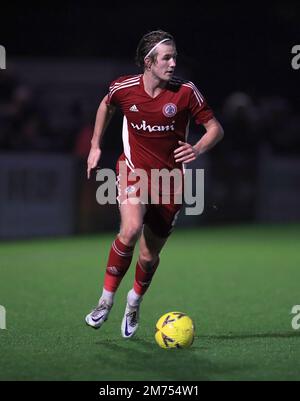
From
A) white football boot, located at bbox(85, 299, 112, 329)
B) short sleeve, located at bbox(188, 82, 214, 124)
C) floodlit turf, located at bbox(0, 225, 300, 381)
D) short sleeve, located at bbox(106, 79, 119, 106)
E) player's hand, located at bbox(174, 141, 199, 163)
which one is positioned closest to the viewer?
floodlit turf, located at bbox(0, 225, 300, 381)

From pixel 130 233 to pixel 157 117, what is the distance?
876mm

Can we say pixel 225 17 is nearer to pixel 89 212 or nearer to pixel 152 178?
pixel 89 212

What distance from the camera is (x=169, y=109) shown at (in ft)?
22.8

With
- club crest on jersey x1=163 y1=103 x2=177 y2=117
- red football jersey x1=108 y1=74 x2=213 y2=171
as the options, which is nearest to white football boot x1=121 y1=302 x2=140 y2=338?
red football jersey x1=108 y1=74 x2=213 y2=171

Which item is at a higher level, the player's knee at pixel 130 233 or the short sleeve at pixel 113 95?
the short sleeve at pixel 113 95

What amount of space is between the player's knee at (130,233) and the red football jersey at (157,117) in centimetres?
49

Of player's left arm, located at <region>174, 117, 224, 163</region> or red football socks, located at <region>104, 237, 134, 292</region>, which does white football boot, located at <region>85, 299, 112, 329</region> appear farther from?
player's left arm, located at <region>174, 117, 224, 163</region>

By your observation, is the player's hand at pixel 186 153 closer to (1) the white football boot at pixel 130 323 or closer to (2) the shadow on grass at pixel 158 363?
(1) the white football boot at pixel 130 323

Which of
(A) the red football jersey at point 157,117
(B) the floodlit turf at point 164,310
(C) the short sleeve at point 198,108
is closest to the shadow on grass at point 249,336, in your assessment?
(B) the floodlit turf at point 164,310

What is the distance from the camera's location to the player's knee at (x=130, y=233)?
6.80 m

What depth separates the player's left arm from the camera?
22.1 ft

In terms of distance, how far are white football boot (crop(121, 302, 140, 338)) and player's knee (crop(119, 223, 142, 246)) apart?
527 millimetres

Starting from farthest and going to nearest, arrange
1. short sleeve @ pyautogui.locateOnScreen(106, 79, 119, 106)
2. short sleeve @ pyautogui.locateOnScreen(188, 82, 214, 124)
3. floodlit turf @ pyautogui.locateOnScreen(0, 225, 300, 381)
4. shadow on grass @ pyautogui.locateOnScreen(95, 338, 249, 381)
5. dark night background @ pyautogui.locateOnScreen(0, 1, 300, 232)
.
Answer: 1. dark night background @ pyautogui.locateOnScreen(0, 1, 300, 232)
2. short sleeve @ pyautogui.locateOnScreen(106, 79, 119, 106)
3. short sleeve @ pyautogui.locateOnScreen(188, 82, 214, 124)
4. floodlit turf @ pyautogui.locateOnScreen(0, 225, 300, 381)
5. shadow on grass @ pyautogui.locateOnScreen(95, 338, 249, 381)
